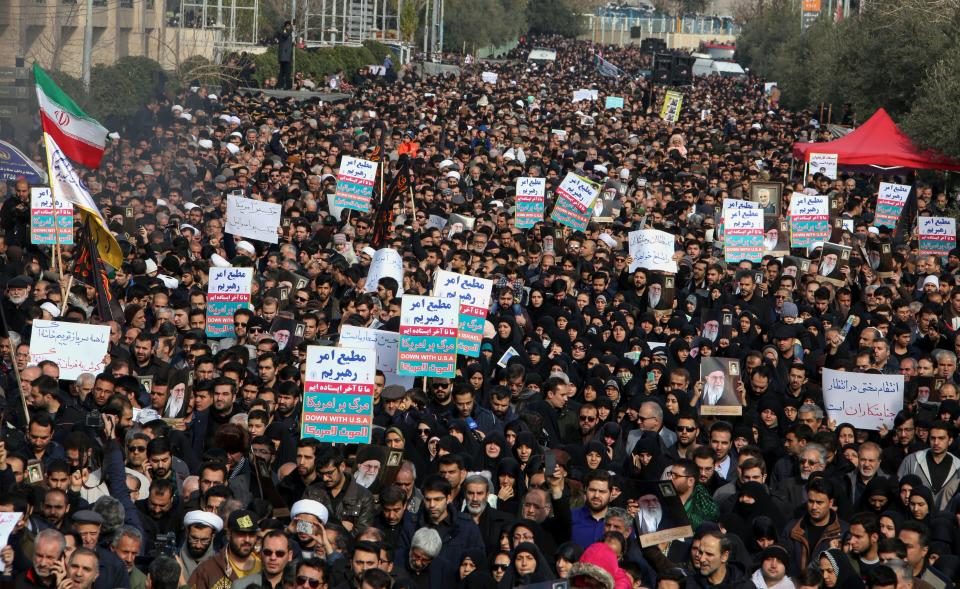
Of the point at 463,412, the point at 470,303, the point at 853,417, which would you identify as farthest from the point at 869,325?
the point at 463,412

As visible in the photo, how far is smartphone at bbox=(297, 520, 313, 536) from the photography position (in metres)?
8.05

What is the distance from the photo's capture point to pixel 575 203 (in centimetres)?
1975

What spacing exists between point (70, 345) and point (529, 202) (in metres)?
9.28

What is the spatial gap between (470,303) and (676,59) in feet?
127

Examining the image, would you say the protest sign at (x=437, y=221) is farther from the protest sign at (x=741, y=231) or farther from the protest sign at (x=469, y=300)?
the protest sign at (x=469, y=300)

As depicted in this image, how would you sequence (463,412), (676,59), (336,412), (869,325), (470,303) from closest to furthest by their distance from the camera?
1. (336,412)
2. (463,412)
3. (470,303)
4. (869,325)
5. (676,59)

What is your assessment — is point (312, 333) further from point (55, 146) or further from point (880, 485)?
point (880, 485)

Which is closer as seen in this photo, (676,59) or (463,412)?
(463,412)

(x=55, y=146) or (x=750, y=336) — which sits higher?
(x=55, y=146)

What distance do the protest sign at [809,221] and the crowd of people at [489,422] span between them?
19.2 inches

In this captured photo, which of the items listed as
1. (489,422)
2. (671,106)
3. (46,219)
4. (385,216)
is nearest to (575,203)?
(385,216)

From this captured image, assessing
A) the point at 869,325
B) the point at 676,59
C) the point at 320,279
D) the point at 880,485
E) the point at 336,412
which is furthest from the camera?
the point at 676,59

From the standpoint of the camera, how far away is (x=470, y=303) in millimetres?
12938

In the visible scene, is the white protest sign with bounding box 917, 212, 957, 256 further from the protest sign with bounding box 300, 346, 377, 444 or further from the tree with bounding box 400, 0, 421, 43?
the tree with bounding box 400, 0, 421, 43
